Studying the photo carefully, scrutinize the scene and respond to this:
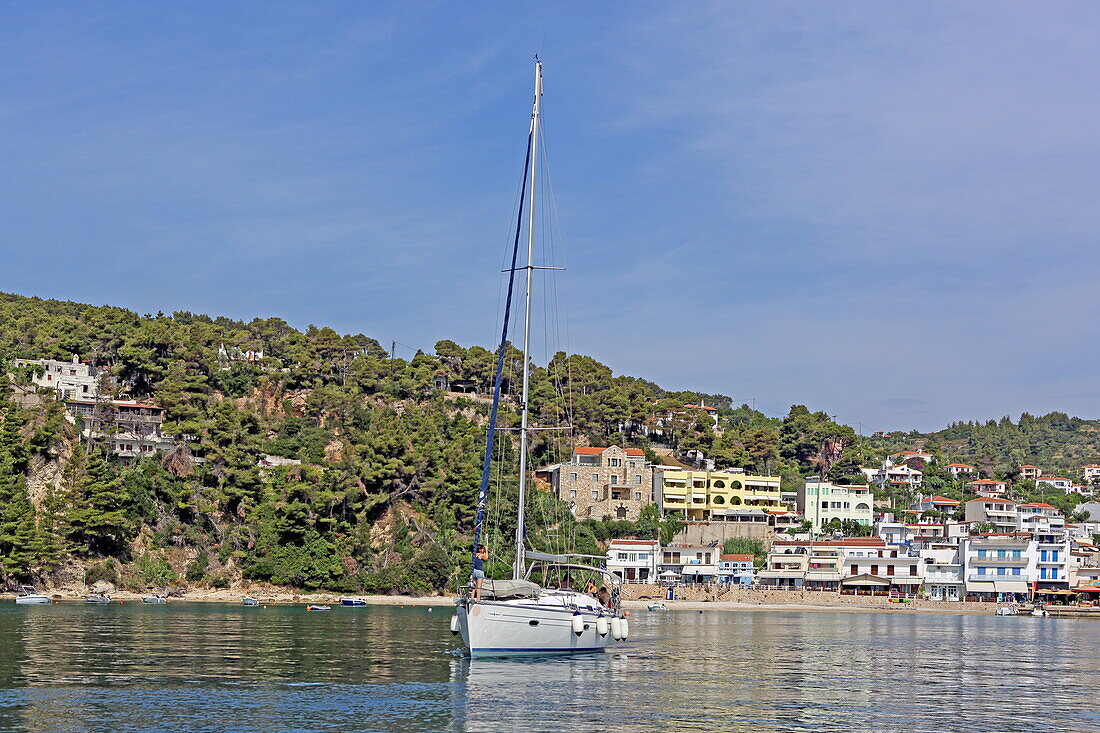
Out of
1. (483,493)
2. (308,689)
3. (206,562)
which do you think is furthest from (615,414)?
(308,689)

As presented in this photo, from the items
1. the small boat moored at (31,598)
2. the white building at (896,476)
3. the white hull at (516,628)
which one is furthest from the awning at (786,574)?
the white hull at (516,628)

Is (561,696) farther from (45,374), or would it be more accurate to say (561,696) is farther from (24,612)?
(45,374)

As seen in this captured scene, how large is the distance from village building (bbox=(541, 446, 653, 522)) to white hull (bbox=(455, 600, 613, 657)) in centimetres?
6546

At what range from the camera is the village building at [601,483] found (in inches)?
4222

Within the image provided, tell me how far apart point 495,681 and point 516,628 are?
339 centimetres

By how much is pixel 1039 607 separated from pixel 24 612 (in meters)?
75.1

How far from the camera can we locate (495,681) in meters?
35.8

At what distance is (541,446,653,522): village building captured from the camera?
10725 centimetres

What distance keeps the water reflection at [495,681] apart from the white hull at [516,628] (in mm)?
554

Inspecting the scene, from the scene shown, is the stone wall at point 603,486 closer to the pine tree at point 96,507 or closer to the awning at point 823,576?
the awning at point 823,576

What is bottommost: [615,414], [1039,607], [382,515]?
[1039,607]

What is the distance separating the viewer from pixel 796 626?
69.3 meters

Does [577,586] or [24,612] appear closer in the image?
[24,612]

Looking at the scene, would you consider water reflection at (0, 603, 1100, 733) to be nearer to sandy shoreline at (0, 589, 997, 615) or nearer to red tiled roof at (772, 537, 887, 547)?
sandy shoreline at (0, 589, 997, 615)
